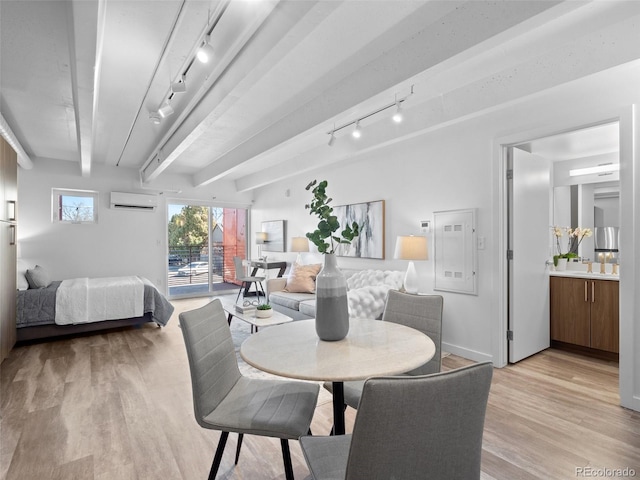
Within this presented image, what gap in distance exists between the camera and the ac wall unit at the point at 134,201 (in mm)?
6047

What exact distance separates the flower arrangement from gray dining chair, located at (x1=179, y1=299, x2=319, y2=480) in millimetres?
3906

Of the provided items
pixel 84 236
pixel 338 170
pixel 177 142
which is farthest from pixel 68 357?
pixel 338 170

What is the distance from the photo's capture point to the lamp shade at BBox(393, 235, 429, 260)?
3553 millimetres

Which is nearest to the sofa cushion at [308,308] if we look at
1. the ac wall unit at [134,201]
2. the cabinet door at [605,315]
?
the cabinet door at [605,315]

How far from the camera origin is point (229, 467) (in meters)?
1.81

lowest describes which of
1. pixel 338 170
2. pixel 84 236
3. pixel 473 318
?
pixel 473 318

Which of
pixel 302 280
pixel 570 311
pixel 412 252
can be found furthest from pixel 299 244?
pixel 570 311

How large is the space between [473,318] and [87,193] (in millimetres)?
6545

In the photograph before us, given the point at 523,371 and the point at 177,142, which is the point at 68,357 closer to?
the point at 177,142

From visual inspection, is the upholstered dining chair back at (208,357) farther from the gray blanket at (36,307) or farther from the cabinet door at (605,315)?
the cabinet door at (605,315)

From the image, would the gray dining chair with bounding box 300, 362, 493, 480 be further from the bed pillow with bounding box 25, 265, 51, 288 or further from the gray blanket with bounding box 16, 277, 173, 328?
the bed pillow with bounding box 25, 265, 51, 288

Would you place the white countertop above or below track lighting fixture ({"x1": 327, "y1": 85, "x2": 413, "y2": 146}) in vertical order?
below

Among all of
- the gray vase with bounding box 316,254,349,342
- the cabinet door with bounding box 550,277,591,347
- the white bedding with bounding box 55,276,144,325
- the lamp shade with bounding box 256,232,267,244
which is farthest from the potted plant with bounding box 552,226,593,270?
the white bedding with bounding box 55,276,144,325

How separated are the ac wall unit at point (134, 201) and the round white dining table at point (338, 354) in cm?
561
